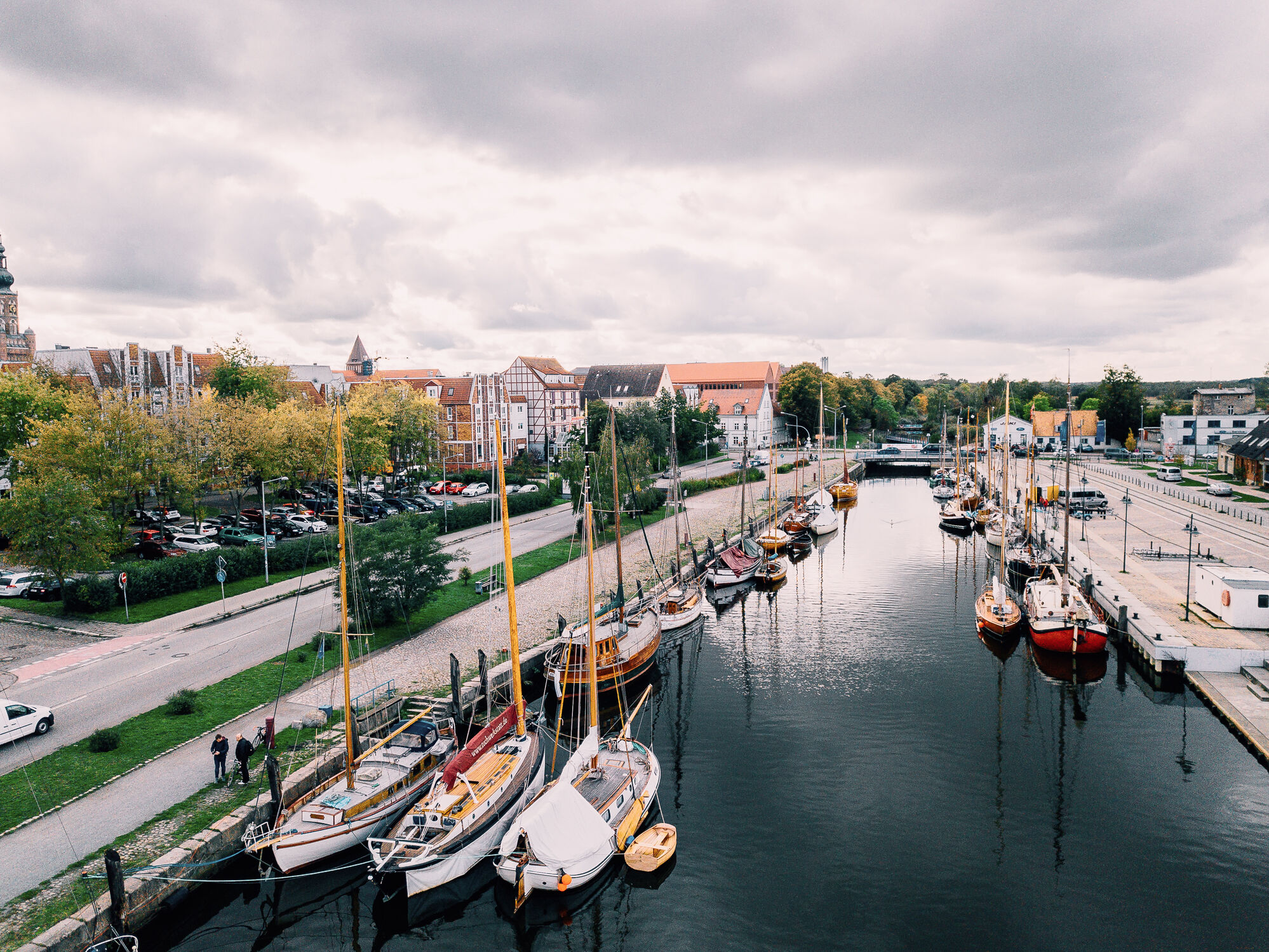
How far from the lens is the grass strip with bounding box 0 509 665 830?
17.7 metres

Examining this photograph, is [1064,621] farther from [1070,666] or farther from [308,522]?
[308,522]

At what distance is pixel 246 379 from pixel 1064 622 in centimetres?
6638

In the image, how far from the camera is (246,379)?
67938mm

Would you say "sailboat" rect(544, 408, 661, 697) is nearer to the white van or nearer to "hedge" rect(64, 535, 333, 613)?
"hedge" rect(64, 535, 333, 613)

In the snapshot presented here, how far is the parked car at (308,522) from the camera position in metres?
50.1

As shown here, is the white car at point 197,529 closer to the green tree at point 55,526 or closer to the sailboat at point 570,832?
the green tree at point 55,526

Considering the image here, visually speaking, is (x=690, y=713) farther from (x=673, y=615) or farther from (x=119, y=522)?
(x=119, y=522)

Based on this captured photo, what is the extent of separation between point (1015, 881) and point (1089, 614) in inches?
743

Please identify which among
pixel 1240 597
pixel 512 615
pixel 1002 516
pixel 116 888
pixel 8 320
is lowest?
pixel 116 888

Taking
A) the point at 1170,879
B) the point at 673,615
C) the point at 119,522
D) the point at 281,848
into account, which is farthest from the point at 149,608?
the point at 1170,879

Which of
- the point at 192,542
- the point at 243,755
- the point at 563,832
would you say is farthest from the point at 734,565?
the point at 192,542

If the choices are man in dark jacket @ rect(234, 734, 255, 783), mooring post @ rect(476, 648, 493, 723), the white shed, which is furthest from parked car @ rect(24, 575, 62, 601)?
the white shed

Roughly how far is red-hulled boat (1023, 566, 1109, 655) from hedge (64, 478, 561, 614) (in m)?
26.7

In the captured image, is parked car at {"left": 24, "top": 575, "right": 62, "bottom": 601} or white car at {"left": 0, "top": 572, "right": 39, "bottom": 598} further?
white car at {"left": 0, "top": 572, "right": 39, "bottom": 598}
